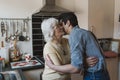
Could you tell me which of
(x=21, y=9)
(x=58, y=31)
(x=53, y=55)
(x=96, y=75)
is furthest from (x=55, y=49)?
(x=21, y=9)

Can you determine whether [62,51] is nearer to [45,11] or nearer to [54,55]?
[54,55]

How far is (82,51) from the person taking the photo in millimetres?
1324

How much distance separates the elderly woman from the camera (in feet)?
5.01

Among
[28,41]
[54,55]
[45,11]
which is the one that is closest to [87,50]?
[54,55]

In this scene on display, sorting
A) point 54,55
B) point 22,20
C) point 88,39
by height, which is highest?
point 22,20

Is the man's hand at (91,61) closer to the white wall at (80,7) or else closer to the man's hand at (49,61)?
the man's hand at (49,61)

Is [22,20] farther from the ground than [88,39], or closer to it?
farther from the ground

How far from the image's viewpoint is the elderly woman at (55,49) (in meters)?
1.53

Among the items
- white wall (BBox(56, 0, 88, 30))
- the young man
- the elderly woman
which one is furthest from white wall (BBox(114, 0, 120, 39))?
the young man

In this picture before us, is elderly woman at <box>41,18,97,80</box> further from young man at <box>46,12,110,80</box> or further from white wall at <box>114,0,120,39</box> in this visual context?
white wall at <box>114,0,120,39</box>

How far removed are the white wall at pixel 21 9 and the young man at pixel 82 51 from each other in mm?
1019

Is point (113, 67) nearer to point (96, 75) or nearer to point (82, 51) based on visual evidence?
point (96, 75)

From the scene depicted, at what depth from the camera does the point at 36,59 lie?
7.61ft

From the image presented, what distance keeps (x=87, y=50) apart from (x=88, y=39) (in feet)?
0.29
